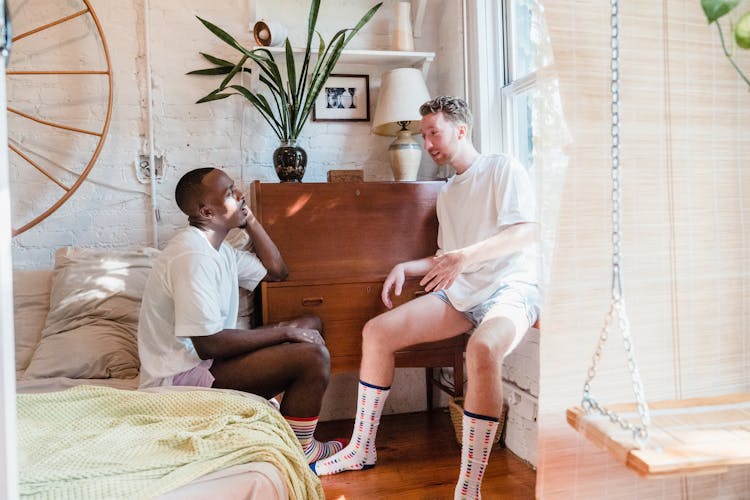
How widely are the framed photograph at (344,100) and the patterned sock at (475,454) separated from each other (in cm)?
177

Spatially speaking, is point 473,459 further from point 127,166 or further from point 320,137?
point 127,166

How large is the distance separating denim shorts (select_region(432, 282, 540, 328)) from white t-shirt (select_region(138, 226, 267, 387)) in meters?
0.97

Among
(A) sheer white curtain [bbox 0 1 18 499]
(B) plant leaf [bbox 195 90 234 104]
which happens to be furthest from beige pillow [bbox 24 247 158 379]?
(A) sheer white curtain [bbox 0 1 18 499]

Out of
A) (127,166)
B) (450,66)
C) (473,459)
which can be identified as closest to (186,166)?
(127,166)

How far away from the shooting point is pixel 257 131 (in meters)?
2.89

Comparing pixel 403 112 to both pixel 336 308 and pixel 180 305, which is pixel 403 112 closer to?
pixel 336 308

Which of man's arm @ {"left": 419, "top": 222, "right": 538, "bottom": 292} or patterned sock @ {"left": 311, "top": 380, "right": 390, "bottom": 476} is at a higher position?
man's arm @ {"left": 419, "top": 222, "right": 538, "bottom": 292}

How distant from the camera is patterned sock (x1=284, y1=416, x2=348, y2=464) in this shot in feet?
6.91

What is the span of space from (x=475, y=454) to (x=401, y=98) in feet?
5.42

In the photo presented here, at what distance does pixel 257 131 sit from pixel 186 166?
0.40 meters

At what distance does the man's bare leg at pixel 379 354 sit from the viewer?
2205 millimetres

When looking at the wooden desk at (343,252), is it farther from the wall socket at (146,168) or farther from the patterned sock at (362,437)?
the wall socket at (146,168)

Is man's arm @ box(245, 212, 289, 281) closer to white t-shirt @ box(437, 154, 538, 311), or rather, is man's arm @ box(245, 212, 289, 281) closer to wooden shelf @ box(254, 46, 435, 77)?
white t-shirt @ box(437, 154, 538, 311)

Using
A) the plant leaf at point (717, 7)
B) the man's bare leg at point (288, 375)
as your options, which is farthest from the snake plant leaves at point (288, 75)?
the plant leaf at point (717, 7)
